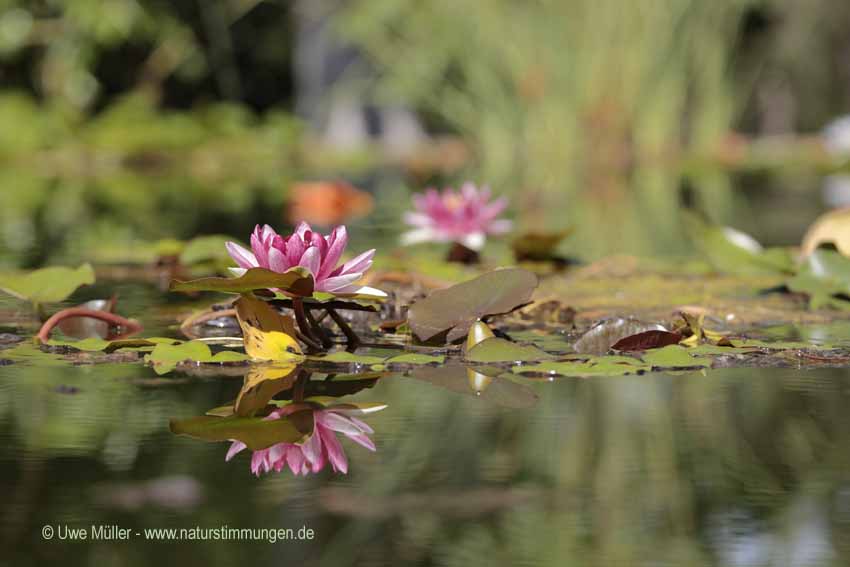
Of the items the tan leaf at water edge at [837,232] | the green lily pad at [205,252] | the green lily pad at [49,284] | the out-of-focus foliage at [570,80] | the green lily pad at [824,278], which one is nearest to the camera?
the green lily pad at [49,284]

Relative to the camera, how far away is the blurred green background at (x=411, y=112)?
5727 millimetres

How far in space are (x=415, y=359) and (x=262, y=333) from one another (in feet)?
0.67

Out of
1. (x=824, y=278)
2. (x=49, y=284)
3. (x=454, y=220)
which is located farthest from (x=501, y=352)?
(x=454, y=220)

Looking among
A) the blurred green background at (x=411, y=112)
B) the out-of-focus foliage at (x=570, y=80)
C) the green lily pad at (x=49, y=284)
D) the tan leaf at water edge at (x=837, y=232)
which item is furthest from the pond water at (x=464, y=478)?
the out-of-focus foliage at (x=570, y=80)

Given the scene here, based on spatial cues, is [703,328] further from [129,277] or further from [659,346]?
[129,277]

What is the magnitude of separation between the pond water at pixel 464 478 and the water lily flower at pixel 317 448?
0.02 m

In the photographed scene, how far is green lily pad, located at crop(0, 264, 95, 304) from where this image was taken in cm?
226

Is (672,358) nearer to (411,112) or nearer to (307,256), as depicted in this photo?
(307,256)

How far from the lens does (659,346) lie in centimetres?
201

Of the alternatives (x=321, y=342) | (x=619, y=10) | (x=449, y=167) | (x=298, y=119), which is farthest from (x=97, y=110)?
(x=321, y=342)

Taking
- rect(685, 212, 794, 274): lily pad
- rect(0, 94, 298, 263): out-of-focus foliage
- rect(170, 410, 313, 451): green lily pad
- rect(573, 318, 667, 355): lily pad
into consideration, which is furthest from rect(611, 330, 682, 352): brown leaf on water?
rect(0, 94, 298, 263): out-of-focus foliage

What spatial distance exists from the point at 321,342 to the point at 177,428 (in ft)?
1.80

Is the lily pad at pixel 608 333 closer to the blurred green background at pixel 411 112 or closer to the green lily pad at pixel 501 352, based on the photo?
the green lily pad at pixel 501 352

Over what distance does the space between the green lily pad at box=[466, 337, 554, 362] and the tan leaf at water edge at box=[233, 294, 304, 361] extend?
0.76 ft
